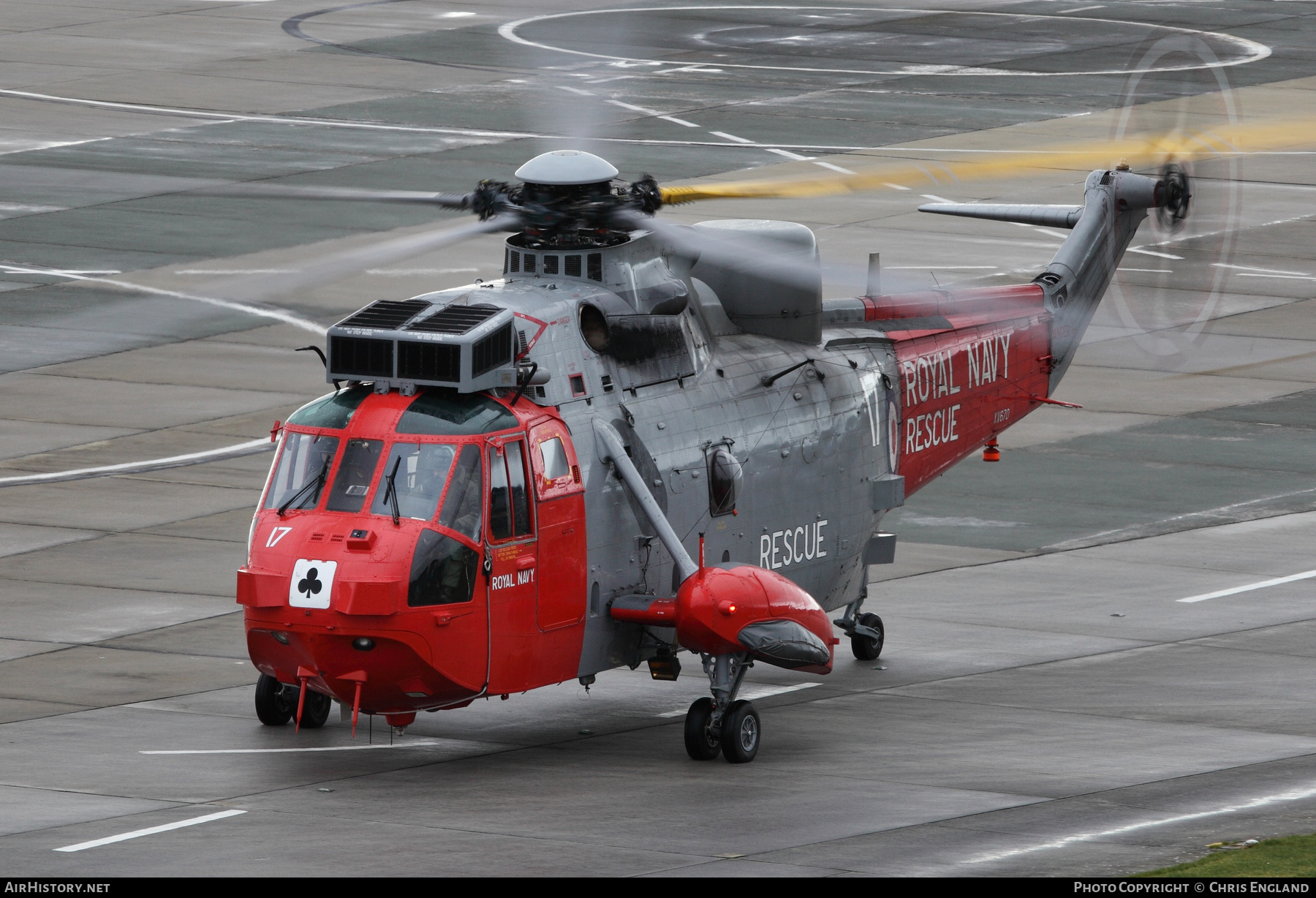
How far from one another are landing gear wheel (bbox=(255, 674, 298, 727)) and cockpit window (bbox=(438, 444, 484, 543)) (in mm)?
3199

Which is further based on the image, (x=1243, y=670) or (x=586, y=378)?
(x=1243, y=670)

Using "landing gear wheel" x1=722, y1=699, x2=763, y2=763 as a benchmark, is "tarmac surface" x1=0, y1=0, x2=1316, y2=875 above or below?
below

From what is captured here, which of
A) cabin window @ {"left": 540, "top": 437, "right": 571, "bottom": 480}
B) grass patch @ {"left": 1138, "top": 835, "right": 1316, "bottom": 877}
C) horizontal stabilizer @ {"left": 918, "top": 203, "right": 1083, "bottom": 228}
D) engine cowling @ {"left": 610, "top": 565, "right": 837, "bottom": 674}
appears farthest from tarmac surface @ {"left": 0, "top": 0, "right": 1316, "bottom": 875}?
cabin window @ {"left": 540, "top": 437, "right": 571, "bottom": 480}

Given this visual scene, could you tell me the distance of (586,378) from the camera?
20891 millimetres

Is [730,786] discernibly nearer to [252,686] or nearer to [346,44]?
[252,686]

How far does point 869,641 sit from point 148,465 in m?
12.4

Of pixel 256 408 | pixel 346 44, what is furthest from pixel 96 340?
pixel 346 44

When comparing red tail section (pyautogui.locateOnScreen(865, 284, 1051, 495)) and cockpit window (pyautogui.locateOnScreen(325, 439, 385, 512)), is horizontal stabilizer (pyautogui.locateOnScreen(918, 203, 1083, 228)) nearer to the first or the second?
red tail section (pyautogui.locateOnScreen(865, 284, 1051, 495))

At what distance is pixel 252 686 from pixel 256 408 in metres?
12.9

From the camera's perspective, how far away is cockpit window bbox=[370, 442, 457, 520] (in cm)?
1917

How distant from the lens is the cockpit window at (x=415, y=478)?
19.2m

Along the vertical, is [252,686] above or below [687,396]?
below

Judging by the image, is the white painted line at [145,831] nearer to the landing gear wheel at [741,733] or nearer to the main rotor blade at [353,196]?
the landing gear wheel at [741,733]

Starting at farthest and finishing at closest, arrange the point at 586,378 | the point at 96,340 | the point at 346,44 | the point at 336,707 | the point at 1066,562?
the point at 346,44 < the point at 96,340 < the point at 1066,562 < the point at 336,707 < the point at 586,378
